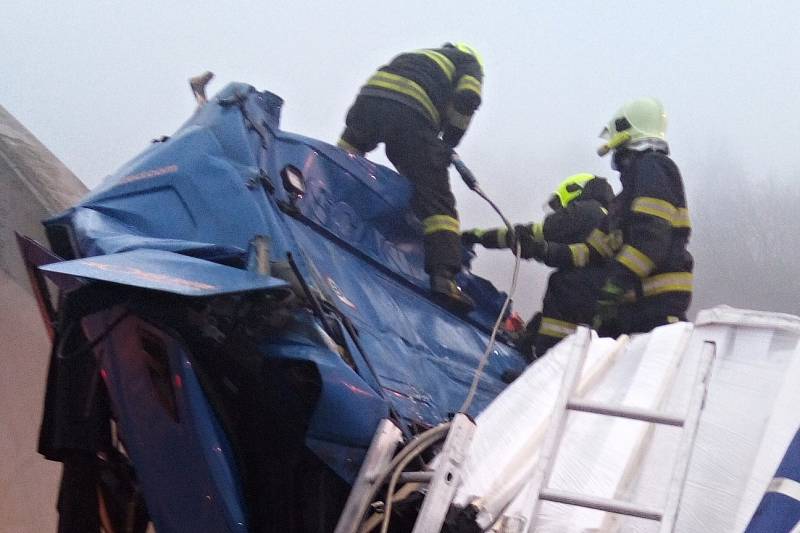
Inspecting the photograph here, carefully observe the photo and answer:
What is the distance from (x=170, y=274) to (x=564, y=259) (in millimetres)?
2323

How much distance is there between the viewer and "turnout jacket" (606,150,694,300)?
339 centimetres

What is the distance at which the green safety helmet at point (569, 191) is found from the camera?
4352 mm

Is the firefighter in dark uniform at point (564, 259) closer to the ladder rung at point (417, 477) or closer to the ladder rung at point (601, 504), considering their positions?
the ladder rung at point (417, 477)

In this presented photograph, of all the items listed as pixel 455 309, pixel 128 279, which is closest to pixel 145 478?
pixel 128 279

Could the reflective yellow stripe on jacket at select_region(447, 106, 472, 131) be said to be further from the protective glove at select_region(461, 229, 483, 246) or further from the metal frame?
the metal frame

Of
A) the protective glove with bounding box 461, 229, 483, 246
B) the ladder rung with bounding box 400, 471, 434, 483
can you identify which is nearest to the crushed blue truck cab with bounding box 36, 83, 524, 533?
the ladder rung with bounding box 400, 471, 434, 483

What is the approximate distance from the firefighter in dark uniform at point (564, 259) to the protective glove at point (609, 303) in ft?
0.53

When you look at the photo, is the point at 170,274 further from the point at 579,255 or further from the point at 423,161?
the point at 579,255

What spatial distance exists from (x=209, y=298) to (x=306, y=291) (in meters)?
0.26

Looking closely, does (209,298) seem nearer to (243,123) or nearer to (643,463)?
(643,463)

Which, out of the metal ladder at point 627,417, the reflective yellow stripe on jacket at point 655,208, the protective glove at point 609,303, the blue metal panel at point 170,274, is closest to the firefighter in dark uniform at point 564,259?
the protective glove at point 609,303

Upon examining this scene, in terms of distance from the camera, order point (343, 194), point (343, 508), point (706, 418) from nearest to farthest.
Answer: point (706, 418) < point (343, 508) < point (343, 194)

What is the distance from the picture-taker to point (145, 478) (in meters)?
2.01

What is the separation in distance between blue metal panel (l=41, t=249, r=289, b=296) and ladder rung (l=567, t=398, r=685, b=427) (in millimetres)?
650
